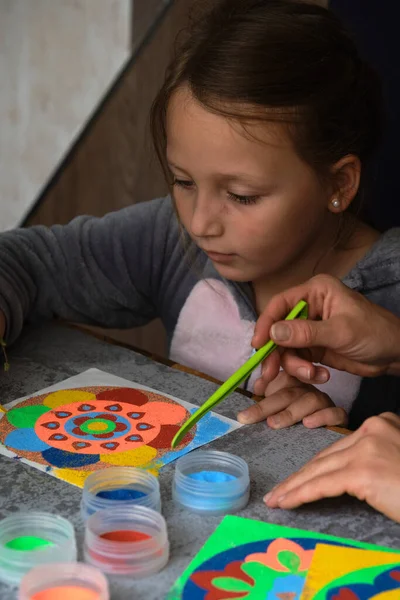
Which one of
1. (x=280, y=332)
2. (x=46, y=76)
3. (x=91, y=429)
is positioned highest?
(x=280, y=332)

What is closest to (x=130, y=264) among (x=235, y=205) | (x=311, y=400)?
(x=235, y=205)

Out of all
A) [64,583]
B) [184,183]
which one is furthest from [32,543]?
[184,183]

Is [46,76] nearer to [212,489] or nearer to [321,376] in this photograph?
[321,376]

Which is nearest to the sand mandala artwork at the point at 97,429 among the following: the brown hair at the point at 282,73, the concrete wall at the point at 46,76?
the brown hair at the point at 282,73

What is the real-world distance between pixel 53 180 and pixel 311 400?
1282mm

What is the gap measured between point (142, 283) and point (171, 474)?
543mm

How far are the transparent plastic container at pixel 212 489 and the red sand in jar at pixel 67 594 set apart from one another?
146 mm

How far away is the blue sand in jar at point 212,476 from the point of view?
72 cm

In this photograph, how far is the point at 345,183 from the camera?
3.54 ft

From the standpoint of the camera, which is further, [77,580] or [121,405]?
[121,405]

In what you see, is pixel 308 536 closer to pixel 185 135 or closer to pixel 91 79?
pixel 185 135

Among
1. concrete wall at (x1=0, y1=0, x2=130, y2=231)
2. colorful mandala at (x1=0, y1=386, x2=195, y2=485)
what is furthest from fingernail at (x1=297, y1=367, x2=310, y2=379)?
concrete wall at (x1=0, y1=0, x2=130, y2=231)

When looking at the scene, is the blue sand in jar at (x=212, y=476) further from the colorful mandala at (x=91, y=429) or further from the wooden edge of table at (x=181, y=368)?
the wooden edge of table at (x=181, y=368)

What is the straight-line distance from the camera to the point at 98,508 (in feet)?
2.15
